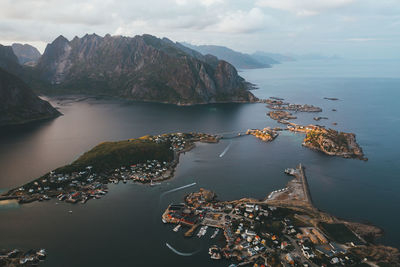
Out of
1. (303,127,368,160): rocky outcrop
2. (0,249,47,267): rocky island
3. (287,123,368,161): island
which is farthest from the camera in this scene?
(303,127,368,160): rocky outcrop

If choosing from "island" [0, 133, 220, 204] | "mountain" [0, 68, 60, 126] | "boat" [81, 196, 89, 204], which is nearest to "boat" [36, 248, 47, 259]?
"boat" [81, 196, 89, 204]

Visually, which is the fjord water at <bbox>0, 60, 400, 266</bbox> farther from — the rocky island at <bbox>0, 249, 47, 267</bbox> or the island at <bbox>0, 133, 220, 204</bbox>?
the island at <bbox>0, 133, 220, 204</bbox>

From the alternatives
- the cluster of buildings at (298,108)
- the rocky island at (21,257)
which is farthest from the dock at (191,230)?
the cluster of buildings at (298,108)

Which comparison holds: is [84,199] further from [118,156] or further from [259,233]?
[259,233]

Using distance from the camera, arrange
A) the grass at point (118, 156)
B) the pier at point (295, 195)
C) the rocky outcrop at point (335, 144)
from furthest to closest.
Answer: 1. the rocky outcrop at point (335, 144)
2. the grass at point (118, 156)
3. the pier at point (295, 195)

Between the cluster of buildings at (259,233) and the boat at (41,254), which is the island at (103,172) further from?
the cluster of buildings at (259,233)

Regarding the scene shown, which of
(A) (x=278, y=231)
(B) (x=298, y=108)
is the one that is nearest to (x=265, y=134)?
(A) (x=278, y=231)
